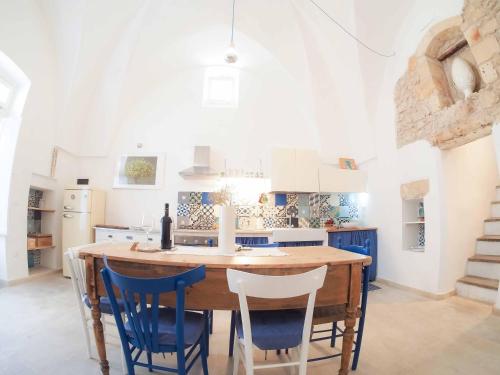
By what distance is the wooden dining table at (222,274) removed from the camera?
1.31 m

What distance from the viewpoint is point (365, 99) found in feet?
13.6

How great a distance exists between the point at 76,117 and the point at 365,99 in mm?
5344

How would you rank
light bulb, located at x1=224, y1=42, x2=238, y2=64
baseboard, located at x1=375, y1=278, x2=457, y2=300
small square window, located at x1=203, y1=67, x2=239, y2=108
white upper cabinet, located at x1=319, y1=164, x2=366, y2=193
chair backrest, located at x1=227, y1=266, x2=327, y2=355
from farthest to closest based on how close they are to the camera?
small square window, located at x1=203, y1=67, x2=239, y2=108 < white upper cabinet, located at x1=319, y1=164, x2=366, y2=193 < light bulb, located at x1=224, y1=42, x2=238, y2=64 < baseboard, located at x1=375, y1=278, x2=457, y2=300 < chair backrest, located at x1=227, y1=266, x2=327, y2=355

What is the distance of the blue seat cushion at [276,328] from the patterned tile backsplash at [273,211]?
294 centimetres

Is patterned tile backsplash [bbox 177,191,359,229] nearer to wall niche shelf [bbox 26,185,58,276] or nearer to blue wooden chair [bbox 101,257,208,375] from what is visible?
wall niche shelf [bbox 26,185,58,276]

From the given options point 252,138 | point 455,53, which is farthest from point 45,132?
point 455,53

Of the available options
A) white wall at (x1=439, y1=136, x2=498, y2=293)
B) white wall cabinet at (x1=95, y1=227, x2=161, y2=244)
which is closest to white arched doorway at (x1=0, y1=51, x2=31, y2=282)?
white wall cabinet at (x1=95, y1=227, x2=161, y2=244)

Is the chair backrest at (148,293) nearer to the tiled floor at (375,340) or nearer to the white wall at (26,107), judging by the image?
Answer: the tiled floor at (375,340)

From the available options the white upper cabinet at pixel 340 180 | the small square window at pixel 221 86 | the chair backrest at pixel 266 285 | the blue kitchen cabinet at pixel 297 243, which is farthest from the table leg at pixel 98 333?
the small square window at pixel 221 86

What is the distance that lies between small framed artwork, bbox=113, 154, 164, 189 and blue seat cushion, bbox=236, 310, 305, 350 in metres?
3.78

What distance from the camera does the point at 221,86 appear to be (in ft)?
16.9

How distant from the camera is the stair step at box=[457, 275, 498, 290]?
2.99m

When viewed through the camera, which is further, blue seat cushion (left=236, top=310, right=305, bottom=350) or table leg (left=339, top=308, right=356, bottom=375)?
table leg (left=339, top=308, right=356, bottom=375)

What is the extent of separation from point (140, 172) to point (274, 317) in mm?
4112
